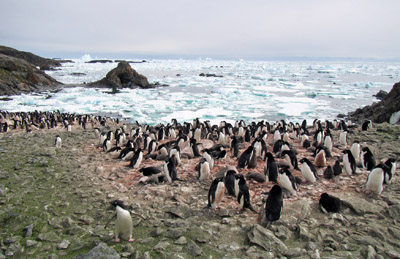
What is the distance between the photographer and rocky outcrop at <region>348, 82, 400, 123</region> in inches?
606

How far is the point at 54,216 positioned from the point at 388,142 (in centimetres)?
1006

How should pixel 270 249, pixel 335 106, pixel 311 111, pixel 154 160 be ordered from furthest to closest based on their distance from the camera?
pixel 335 106, pixel 311 111, pixel 154 160, pixel 270 249

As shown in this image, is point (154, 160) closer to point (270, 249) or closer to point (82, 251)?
point (82, 251)

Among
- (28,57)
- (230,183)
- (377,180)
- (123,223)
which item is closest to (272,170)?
(230,183)

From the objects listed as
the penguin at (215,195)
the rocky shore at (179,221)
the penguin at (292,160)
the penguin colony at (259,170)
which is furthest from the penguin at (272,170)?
the penguin at (215,195)

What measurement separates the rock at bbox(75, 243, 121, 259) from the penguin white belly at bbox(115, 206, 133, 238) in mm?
357

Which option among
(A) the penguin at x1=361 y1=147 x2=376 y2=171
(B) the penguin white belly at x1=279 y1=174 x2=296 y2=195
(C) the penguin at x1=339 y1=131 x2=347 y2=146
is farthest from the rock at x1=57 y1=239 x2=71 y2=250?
(C) the penguin at x1=339 y1=131 x2=347 y2=146

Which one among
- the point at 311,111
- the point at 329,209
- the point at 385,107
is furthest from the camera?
the point at 311,111

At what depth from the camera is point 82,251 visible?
3.47 m

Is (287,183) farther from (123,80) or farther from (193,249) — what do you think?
(123,80)

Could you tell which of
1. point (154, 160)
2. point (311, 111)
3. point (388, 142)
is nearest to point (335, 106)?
point (311, 111)

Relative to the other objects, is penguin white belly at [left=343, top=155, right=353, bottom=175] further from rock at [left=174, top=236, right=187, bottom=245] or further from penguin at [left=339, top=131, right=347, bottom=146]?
rock at [left=174, top=236, right=187, bottom=245]

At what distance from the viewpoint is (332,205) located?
165 inches

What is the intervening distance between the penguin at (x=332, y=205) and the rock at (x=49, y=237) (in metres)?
3.99
